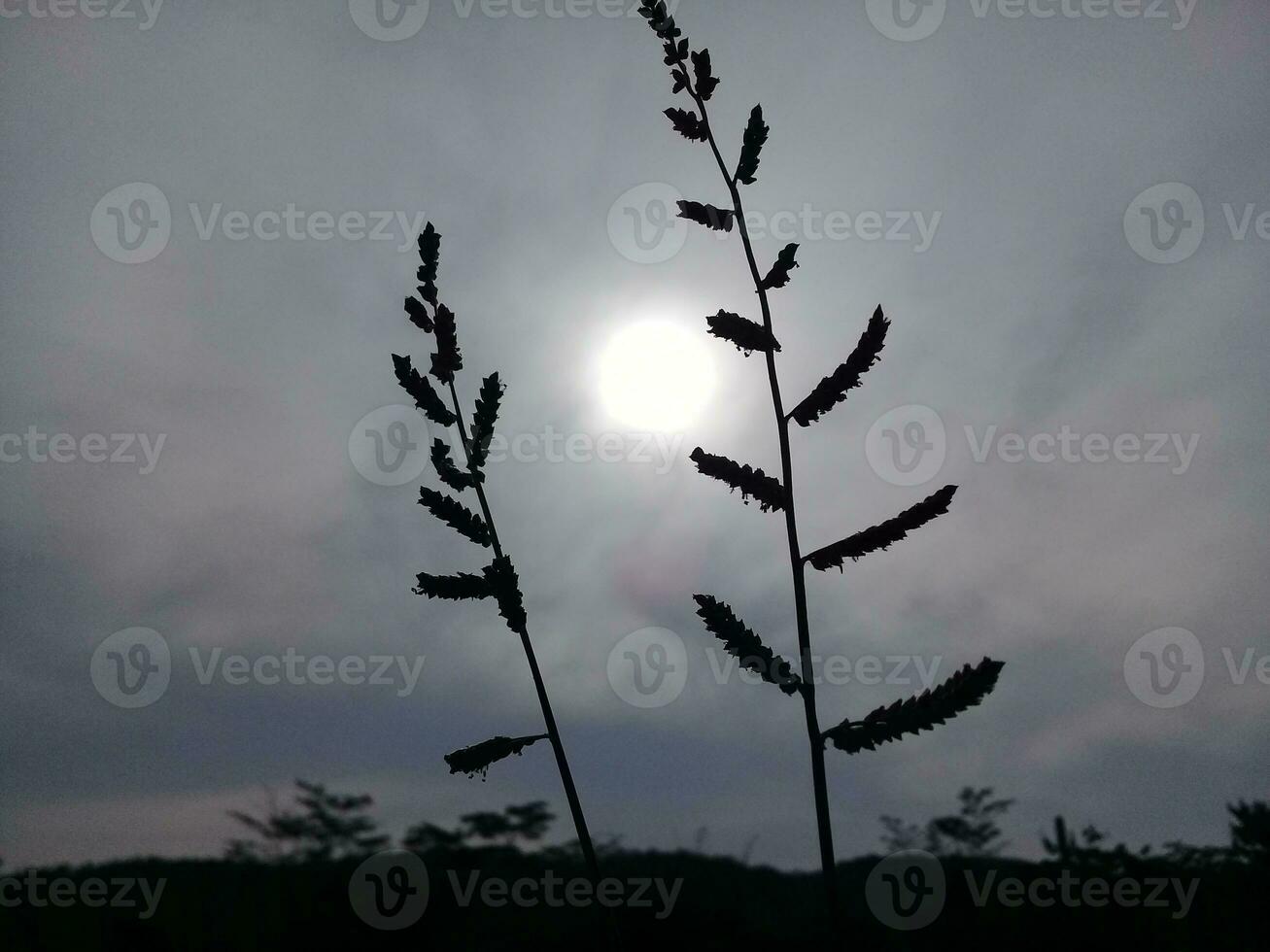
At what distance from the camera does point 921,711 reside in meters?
2.12

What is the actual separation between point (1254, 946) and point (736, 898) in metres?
6.07

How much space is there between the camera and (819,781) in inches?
81.5

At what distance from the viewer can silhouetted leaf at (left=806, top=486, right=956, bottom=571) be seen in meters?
2.36

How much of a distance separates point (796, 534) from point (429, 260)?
2.48m

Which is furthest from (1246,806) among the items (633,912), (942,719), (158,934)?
(158,934)

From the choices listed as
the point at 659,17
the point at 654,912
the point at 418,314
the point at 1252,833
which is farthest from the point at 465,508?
the point at 1252,833

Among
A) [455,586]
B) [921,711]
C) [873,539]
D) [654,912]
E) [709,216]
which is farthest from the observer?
[654,912]

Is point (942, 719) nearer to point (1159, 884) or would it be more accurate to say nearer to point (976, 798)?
point (1159, 884)

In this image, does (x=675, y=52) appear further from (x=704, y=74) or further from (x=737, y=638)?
(x=737, y=638)

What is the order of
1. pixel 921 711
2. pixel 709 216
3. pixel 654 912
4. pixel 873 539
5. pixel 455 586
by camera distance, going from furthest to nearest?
pixel 654 912
pixel 455 586
pixel 709 216
pixel 873 539
pixel 921 711

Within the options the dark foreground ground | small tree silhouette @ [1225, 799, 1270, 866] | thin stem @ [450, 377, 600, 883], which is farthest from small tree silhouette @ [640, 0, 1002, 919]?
small tree silhouette @ [1225, 799, 1270, 866]

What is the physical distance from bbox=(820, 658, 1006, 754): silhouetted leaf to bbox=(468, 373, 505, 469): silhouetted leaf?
199cm

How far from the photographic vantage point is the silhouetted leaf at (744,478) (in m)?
2.43

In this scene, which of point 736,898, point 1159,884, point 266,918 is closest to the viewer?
point 1159,884
